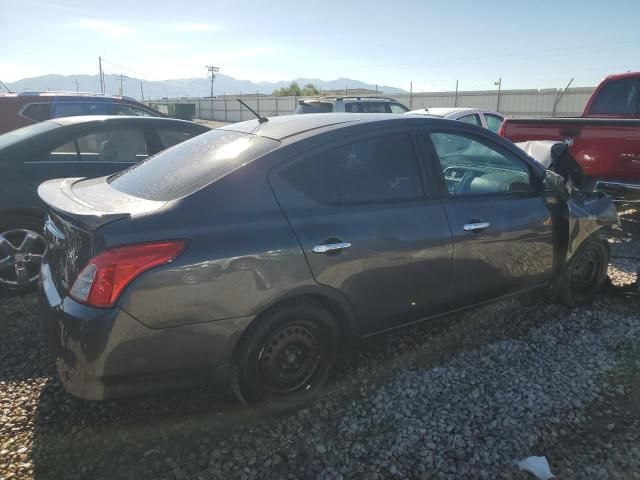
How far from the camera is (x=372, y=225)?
9.34 ft

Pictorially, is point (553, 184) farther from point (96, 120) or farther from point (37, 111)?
point (37, 111)

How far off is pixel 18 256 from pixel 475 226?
3.77 meters

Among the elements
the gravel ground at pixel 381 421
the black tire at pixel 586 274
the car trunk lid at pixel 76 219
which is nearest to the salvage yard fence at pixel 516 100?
the black tire at pixel 586 274

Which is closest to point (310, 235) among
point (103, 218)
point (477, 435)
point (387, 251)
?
point (387, 251)

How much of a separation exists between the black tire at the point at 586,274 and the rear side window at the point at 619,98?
14.3 ft

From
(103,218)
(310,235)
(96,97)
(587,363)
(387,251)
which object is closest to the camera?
(103,218)

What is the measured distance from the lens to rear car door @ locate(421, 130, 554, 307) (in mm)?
3262

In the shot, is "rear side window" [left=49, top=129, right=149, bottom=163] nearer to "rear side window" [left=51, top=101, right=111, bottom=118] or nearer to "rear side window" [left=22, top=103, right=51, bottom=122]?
"rear side window" [left=51, top=101, right=111, bottom=118]

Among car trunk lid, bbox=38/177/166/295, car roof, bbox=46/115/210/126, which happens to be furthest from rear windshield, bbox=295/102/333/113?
car trunk lid, bbox=38/177/166/295

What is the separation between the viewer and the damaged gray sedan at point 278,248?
2293 mm

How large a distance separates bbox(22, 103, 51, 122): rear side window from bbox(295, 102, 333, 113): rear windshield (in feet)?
20.9

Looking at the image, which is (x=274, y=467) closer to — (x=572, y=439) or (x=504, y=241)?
(x=572, y=439)

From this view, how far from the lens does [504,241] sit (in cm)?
346

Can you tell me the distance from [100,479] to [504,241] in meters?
2.78
